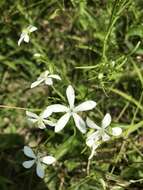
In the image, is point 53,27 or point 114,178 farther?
point 53,27

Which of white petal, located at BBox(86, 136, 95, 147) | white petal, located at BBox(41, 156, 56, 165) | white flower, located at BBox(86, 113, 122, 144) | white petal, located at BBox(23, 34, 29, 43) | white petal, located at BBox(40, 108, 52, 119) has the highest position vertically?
white petal, located at BBox(23, 34, 29, 43)

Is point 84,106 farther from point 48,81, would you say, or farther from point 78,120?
point 48,81

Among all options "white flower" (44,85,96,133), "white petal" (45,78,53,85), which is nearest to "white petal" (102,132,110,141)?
"white flower" (44,85,96,133)

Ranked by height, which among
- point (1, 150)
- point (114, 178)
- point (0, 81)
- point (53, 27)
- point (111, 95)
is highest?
point (53, 27)

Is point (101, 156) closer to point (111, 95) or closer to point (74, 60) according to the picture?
point (111, 95)

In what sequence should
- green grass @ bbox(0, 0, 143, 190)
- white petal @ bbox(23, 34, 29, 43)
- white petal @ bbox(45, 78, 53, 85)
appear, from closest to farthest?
white petal @ bbox(45, 78, 53, 85) < white petal @ bbox(23, 34, 29, 43) < green grass @ bbox(0, 0, 143, 190)

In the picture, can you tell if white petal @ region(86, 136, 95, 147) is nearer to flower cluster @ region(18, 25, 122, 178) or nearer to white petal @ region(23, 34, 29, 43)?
flower cluster @ region(18, 25, 122, 178)

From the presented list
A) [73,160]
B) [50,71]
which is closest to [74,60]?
[73,160]

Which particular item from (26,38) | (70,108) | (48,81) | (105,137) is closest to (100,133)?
(105,137)
